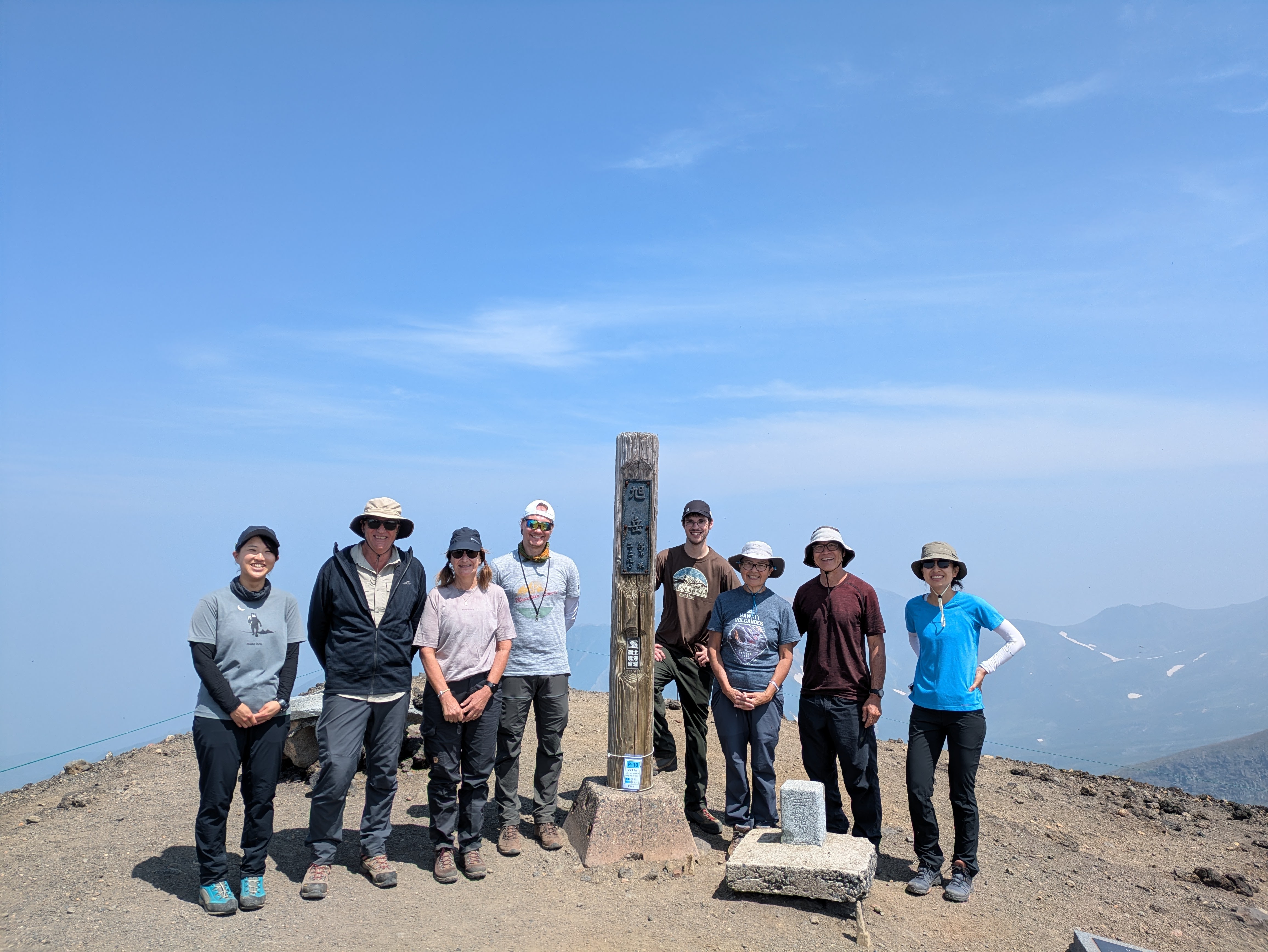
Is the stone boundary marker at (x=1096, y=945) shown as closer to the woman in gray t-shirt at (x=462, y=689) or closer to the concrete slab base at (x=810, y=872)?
the concrete slab base at (x=810, y=872)

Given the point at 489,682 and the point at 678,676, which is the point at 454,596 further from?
the point at 678,676

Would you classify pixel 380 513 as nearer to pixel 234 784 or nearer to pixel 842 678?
pixel 234 784

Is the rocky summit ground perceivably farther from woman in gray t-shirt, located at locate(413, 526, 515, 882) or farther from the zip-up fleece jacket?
the zip-up fleece jacket

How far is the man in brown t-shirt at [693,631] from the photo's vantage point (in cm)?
661

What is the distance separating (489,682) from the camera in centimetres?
555

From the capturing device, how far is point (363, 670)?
5.21 m

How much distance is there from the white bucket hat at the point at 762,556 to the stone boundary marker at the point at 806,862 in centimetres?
157

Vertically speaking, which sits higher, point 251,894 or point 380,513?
point 380,513

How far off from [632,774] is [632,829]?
0.39 meters

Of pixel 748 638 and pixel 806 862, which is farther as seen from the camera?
pixel 748 638

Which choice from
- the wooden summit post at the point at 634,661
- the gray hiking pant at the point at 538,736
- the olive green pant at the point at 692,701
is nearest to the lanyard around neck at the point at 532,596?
the gray hiking pant at the point at 538,736

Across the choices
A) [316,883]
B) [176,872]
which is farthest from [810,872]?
[176,872]

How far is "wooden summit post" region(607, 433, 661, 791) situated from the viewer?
620 centimetres

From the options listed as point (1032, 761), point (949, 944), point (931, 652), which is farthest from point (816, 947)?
point (1032, 761)
